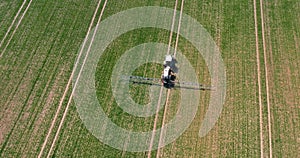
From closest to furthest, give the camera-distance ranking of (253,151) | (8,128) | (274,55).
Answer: (253,151) → (8,128) → (274,55)

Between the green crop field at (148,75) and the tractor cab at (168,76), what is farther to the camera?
the tractor cab at (168,76)

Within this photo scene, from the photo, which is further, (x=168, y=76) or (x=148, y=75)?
(x=148, y=75)

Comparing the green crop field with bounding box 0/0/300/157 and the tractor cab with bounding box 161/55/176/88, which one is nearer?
the green crop field with bounding box 0/0/300/157

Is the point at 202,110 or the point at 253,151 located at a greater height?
the point at 202,110

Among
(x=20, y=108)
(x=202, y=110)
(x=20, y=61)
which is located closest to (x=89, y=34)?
(x=20, y=61)

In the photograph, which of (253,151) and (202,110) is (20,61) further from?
(253,151)

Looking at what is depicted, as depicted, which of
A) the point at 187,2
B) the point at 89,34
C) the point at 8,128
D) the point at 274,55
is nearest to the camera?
the point at 8,128

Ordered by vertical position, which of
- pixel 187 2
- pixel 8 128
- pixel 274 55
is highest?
pixel 187 2

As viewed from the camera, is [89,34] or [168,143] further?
[89,34]
